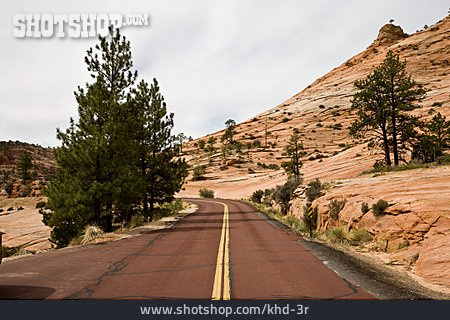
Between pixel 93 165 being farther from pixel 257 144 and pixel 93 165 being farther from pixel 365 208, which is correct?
pixel 257 144

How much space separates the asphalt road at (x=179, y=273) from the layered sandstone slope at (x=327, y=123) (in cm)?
2960

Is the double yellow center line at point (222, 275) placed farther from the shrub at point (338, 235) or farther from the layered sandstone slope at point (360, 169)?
the layered sandstone slope at point (360, 169)

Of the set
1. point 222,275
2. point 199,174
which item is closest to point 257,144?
point 199,174

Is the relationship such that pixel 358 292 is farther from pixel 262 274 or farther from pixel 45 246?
pixel 45 246

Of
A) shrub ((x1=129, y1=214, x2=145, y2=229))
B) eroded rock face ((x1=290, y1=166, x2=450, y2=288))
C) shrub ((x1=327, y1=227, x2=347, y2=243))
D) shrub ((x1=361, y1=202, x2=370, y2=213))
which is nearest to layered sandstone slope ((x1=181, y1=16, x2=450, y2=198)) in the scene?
eroded rock face ((x1=290, y1=166, x2=450, y2=288))

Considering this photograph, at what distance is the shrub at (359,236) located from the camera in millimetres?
13488

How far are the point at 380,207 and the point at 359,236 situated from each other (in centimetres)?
138

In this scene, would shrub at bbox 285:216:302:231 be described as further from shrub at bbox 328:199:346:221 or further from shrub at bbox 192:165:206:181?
shrub at bbox 192:165:206:181

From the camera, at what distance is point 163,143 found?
26484 mm

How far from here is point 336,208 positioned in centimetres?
1689

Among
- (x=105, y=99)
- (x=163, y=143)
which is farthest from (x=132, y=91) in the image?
(x=163, y=143)

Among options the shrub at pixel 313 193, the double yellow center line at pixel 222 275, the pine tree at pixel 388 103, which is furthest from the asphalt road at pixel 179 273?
the pine tree at pixel 388 103

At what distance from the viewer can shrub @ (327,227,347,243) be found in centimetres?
1449

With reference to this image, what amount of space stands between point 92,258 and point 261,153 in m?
78.5
